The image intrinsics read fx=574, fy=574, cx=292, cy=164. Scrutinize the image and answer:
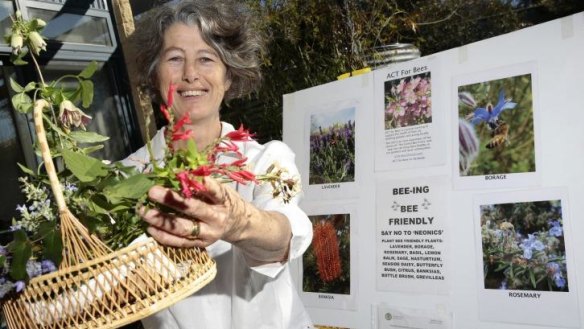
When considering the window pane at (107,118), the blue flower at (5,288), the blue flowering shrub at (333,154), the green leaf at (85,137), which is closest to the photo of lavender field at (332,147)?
the blue flowering shrub at (333,154)

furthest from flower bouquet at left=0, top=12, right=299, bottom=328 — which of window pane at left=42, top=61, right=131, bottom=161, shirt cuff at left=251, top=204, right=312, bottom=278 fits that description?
window pane at left=42, top=61, right=131, bottom=161

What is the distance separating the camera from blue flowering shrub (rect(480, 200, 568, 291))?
1.59m

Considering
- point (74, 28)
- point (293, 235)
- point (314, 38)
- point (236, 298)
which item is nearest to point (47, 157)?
point (293, 235)

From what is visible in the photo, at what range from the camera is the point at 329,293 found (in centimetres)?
215

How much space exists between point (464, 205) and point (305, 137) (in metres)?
0.77

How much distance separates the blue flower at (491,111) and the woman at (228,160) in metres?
0.62

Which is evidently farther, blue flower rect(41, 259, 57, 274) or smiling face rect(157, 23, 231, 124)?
smiling face rect(157, 23, 231, 124)

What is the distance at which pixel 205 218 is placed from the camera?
0.90 m

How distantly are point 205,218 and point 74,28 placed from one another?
3.34 metres

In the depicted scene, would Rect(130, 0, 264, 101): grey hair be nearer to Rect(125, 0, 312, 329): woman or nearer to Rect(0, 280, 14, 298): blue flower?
Rect(125, 0, 312, 329): woman

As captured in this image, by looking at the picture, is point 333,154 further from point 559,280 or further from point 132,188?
point 132,188

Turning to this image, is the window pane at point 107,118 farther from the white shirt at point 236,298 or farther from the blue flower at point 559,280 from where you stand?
the blue flower at point 559,280

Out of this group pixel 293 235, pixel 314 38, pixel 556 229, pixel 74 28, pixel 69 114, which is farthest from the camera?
pixel 314 38

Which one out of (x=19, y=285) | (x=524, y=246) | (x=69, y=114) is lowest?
(x=524, y=246)
